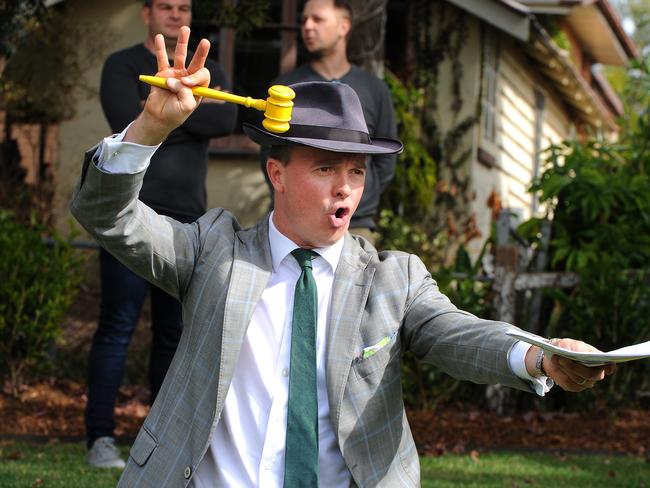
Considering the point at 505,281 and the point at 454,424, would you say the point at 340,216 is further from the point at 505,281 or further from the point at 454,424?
the point at 505,281

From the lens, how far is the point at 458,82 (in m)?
14.3

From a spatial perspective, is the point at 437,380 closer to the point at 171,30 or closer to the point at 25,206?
the point at 171,30

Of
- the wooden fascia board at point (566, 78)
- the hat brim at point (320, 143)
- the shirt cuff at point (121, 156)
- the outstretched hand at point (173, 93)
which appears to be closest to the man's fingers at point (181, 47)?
the outstretched hand at point (173, 93)

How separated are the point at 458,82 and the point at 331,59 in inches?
325

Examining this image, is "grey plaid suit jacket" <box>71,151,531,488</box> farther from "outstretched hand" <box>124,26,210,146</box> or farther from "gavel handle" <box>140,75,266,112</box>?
"gavel handle" <box>140,75,266,112</box>

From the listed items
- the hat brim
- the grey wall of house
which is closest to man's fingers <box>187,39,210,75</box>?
the hat brim

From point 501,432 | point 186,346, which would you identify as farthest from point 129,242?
point 501,432

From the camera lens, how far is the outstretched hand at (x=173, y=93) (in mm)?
3102

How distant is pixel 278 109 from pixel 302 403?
89cm

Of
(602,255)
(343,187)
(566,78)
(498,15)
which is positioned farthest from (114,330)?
(566,78)

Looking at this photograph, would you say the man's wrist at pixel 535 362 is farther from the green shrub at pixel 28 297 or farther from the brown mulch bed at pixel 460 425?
the green shrub at pixel 28 297

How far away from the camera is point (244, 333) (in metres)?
3.40

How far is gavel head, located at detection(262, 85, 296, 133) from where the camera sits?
3326 millimetres

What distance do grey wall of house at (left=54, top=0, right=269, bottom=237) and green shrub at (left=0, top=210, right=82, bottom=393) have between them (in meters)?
5.40
